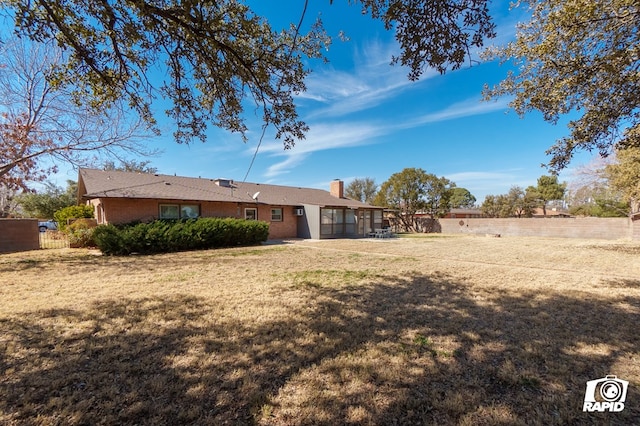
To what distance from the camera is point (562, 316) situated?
444cm

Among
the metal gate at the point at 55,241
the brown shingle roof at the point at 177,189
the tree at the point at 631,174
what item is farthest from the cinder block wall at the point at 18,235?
the tree at the point at 631,174

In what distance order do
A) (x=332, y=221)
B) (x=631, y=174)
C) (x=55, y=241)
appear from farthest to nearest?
1. (x=332, y=221)
2. (x=55, y=241)
3. (x=631, y=174)

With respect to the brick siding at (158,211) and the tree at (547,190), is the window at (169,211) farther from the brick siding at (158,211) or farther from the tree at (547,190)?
the tree at (547,190)

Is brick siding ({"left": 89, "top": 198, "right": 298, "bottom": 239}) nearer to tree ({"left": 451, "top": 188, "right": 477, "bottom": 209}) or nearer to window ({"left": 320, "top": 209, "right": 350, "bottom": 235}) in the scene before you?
window ({"left": 320, "top": 209, "right": 350, "bottom": 235})

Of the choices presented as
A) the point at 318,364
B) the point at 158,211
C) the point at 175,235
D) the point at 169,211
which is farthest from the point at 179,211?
the point at 318,364

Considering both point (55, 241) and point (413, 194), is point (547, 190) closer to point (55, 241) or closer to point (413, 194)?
point (413, 194)

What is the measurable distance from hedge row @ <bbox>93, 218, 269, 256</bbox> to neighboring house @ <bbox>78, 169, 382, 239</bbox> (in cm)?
207

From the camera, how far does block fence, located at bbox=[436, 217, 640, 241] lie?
2019 centimetres

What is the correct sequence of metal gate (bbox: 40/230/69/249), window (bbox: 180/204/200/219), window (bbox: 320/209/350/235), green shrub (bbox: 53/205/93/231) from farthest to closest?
window (bbox: 320/209/350/235) → green shrub (bbox: 53/205/93/231) → window (bbox: 180/204/200/219) → metal gate (bbox: 40/230/69/249)

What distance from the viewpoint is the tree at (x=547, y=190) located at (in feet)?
149

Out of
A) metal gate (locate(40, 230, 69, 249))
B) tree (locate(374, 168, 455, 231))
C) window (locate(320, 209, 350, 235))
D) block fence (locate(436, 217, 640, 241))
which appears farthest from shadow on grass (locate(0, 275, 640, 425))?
tree (locate(374, 168, 455, 231))

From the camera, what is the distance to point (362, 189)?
51188 millimetres

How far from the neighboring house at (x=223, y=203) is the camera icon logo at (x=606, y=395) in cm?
1646

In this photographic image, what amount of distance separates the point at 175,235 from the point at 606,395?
13339 mm
